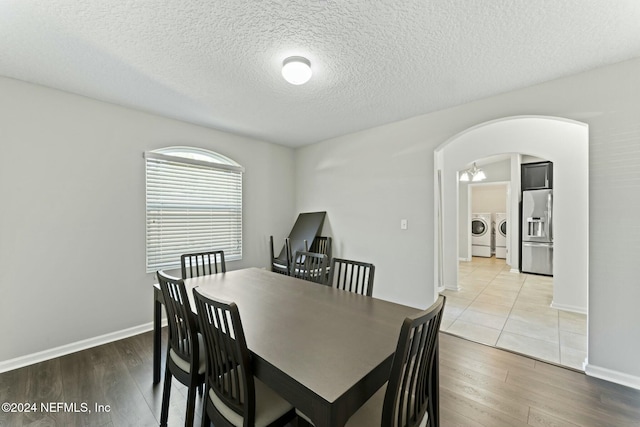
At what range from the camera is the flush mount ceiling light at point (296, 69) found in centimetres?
197

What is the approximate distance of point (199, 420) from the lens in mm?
1717

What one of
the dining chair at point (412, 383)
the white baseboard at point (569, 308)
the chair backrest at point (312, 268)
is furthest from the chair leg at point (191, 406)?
the white baseboard at point (569, 308)

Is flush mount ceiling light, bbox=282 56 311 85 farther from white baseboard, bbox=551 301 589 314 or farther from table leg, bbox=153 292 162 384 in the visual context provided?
white baseboard, bbox=551 301 589 314

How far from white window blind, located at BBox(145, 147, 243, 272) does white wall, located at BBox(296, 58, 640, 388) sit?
1.37m

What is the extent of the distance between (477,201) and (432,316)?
28.7 feet

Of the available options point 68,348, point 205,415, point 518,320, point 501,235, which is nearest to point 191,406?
point 205,415

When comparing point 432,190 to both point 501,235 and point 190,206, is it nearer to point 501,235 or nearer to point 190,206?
point 190,206

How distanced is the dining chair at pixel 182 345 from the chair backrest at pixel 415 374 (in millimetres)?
1081

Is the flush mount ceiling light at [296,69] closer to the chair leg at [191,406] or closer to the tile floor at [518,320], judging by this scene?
the chair leg at [191,406]

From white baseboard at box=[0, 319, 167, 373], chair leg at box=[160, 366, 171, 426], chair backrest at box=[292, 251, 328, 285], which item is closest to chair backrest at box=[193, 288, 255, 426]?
chair leg at box=[160, 366, 171, 426]

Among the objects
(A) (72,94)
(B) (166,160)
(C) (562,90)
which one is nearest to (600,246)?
(C) (562,90)

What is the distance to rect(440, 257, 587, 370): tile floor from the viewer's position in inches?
102

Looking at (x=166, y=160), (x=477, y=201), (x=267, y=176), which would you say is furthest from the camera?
(x=477, y=201)

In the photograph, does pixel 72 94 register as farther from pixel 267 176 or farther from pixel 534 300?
pixel 534 300
